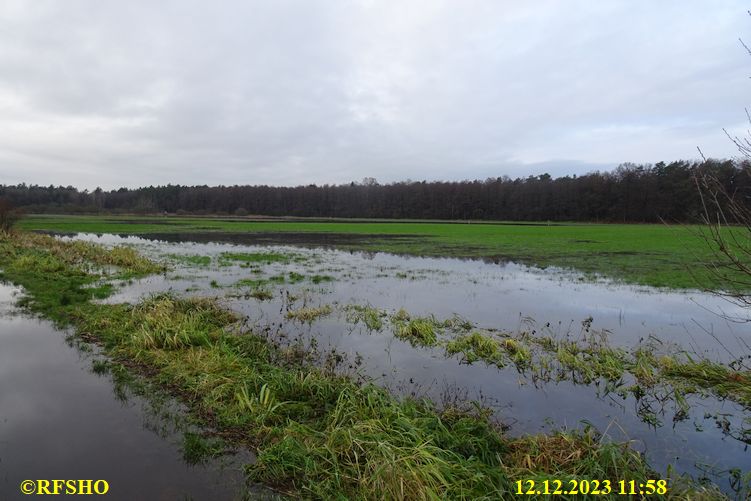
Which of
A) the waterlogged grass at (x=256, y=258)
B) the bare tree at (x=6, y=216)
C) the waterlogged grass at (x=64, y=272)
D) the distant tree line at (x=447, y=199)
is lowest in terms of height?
the waterlogged grass at (x=256, y=258)

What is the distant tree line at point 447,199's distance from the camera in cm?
10319

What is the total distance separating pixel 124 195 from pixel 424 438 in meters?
216

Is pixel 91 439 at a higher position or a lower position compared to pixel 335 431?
lower

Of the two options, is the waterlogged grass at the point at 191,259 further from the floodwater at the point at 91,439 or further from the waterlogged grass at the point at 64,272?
the floodwater at the point at 91,439

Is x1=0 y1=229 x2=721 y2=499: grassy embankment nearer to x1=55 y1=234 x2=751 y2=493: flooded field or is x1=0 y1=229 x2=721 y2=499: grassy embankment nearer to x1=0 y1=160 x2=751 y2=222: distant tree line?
x1=55 y1=234 x2=751 y2=493: flooded field

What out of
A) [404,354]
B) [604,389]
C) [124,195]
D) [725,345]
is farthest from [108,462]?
[124,195]

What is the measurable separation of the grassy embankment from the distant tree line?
296ft

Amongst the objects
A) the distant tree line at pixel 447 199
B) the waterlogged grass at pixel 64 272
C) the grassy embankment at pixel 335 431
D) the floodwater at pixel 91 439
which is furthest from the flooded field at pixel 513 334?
the distant tree line at pixel 447 199

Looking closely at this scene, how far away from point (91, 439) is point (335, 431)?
3602 millimetres

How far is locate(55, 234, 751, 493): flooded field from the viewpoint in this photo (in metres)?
6.89

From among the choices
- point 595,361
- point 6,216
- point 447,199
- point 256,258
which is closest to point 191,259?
point 256,258

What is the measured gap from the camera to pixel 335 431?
18.7 feet

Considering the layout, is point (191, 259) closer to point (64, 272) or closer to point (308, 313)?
point (64, 272)

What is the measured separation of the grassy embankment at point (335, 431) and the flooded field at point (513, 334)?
0.78 metres
